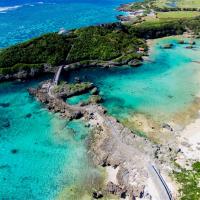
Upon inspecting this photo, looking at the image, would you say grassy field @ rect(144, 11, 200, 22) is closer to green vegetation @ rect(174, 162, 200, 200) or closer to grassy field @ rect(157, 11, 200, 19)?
grassy field @ rect(157, 11, 200, 19)

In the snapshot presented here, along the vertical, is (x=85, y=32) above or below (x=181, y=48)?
above

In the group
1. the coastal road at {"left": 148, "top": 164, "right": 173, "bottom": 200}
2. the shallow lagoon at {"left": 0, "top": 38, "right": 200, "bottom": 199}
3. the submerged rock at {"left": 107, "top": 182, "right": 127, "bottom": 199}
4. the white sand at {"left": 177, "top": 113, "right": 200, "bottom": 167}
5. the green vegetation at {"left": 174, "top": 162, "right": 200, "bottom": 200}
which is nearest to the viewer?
the coastal road at {"left": 148, "top": 164, "right": 173, "bottom": 200}

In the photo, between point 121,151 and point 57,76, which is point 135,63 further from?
point 121,151

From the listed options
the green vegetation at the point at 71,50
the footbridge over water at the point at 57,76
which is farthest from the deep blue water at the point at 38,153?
the green vegetation at the point at 71,50

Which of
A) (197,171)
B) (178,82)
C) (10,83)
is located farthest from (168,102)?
(10,83)

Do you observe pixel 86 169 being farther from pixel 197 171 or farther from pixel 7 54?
pixel 7 54

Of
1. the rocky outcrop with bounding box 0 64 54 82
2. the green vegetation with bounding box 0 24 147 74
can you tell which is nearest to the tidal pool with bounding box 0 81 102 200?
the rocky outcrop with bounding box 0 64 54 82
